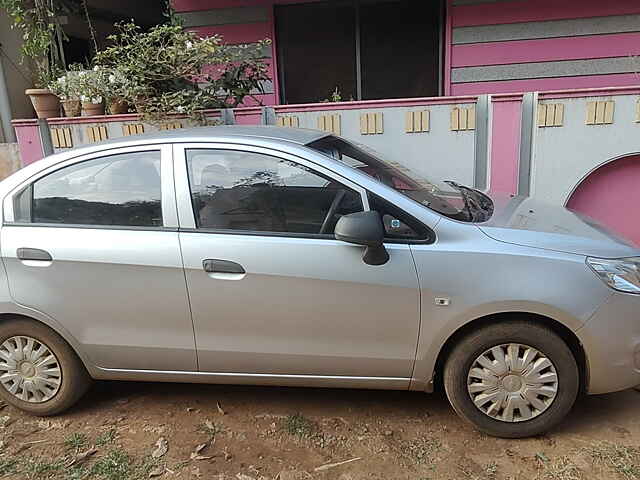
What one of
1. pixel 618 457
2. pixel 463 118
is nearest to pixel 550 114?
pixel 463 118

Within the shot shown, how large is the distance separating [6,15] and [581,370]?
846 centimetres

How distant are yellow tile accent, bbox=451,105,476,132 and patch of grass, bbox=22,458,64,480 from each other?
14.2 ft

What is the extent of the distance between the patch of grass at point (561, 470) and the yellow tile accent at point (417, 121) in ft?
11.3

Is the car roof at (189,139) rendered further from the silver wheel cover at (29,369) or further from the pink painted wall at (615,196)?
the pink painted wall at (615,196)

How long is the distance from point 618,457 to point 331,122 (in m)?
3.86

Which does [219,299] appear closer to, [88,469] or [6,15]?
[88,469]

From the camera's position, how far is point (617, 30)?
246 inches

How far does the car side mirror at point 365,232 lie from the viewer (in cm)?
255

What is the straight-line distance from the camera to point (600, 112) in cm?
484

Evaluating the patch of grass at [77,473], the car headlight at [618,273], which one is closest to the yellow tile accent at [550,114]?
the car headlight at [618,273]

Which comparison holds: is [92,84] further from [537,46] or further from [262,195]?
[537,46]

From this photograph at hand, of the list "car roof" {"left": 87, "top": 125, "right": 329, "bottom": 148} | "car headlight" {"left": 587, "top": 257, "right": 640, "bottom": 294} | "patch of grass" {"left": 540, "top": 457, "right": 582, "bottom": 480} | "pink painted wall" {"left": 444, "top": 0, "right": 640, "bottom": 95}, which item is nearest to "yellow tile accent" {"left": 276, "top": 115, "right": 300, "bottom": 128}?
"car roof" {"left": 87, "top": 125, "right": 329, "bottom": 148}

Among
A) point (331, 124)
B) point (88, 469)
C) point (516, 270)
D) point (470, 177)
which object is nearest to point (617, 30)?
point (470, 177)

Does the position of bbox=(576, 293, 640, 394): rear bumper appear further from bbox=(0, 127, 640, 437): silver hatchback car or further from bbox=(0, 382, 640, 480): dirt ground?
bbox=(0, 382, 640, 480): dirt ground
